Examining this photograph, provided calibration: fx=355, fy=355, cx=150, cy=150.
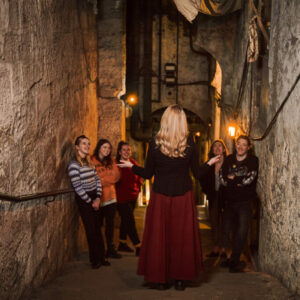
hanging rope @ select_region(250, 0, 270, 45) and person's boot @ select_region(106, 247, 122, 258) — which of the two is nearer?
hanging rope @ select_region(250, 0, 270, 45)

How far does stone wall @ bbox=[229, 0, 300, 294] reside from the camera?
3.32 meters

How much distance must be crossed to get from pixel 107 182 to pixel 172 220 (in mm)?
1791

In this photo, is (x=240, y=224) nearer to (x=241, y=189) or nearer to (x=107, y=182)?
(x=241, y=189)

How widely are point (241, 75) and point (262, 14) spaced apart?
149 cm

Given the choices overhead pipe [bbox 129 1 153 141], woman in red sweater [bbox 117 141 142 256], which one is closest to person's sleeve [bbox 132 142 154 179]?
woman in red sweater [bbox 117 141 142 256]

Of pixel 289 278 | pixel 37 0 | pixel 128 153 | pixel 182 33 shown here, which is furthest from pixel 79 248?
pixel 182 33

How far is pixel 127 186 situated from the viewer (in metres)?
5.43

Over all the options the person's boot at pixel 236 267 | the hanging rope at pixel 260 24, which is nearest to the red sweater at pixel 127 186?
the person's boot at pixel 236 267

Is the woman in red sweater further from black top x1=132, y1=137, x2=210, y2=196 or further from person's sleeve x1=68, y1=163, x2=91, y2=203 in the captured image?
black top x1=132, y1=137, x2=210, y2=196

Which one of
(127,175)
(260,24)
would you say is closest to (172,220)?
(127,175)

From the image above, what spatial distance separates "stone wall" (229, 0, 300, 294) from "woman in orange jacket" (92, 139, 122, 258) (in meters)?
2.01

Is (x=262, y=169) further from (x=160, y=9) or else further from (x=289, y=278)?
(x=160, y=9)

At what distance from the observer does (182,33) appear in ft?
38.2

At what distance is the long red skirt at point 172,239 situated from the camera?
11.0 feet
